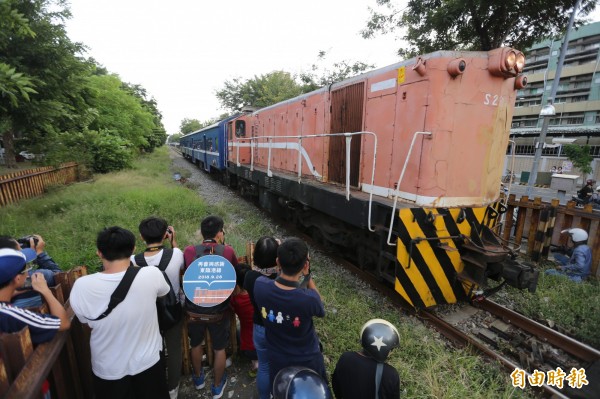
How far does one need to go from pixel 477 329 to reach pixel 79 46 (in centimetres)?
1310

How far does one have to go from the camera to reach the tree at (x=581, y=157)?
23484 millimetres

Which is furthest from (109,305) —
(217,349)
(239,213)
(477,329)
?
(239,213)

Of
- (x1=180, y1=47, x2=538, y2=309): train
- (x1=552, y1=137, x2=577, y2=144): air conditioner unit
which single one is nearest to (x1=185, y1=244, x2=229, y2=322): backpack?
(x1=180, y1=47, x2=538, y2=309): train

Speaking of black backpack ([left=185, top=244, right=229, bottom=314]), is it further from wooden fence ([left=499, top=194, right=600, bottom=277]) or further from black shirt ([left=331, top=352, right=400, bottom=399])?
wooden fence ([left=499, top=194, right=600, bottom=277])

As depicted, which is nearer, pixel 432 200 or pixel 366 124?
pixel 432 200

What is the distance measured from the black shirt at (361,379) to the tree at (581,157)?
2987 cm

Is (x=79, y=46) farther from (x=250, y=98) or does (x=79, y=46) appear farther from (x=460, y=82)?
(x=250, y=98)

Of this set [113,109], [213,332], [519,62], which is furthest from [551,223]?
[113,109]

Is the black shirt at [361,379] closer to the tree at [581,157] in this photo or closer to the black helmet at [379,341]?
the black helmet at [379,341]

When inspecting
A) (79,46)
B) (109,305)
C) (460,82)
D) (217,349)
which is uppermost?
(79,46)

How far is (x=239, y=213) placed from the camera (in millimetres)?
10086

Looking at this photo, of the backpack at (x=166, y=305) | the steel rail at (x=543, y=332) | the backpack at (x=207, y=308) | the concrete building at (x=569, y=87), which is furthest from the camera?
the concrete building at (x=569, y=87)

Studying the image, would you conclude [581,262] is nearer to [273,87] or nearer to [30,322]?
[30,322]

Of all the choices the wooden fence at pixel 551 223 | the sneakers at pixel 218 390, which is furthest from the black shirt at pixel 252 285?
the wooden fence at pixel 551 223
